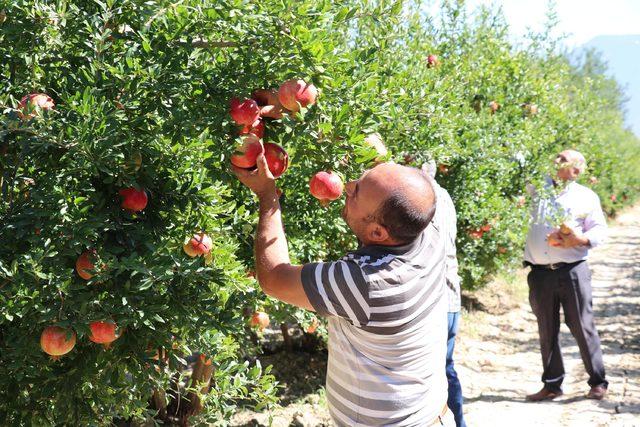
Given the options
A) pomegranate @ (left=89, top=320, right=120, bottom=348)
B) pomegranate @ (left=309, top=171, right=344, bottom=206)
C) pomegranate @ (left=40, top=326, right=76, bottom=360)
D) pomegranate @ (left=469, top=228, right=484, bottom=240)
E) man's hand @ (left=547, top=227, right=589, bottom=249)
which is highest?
pomegranate @ (left=309, top=171, right=344, bottom=206)

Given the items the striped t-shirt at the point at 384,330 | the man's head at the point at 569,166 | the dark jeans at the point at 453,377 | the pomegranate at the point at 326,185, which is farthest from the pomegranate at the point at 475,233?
the pomegranate at the point at 326,185

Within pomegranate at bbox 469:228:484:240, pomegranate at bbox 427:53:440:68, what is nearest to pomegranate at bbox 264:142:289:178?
pomegranate at bbox 427:53:440:68

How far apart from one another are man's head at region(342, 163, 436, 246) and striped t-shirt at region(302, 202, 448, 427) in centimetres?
6

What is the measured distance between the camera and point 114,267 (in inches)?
70.8

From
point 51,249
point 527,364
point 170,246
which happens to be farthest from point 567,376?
point 51,249

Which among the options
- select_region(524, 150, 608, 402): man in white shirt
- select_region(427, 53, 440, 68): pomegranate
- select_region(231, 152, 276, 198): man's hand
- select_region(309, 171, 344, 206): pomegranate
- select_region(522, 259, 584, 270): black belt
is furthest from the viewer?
select_region(427, 53, 440, 68): pomegranate

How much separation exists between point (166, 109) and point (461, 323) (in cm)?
694

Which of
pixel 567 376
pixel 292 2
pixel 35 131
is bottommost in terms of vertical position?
pixel 567 376

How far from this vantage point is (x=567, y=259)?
518cm

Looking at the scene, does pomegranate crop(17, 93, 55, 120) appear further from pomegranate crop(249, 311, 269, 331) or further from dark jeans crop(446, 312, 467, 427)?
dark jeans crop(446, 312, 467, 427)

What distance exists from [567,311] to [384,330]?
3.80m

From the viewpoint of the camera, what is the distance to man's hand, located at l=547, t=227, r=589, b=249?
5000 millimetres

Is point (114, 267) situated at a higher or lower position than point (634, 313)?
higher

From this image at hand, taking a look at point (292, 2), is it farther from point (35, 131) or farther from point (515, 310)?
point (515, 310)
